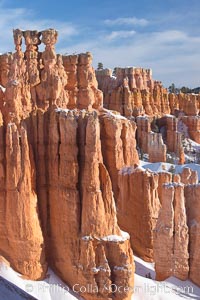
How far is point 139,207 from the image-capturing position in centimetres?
2552

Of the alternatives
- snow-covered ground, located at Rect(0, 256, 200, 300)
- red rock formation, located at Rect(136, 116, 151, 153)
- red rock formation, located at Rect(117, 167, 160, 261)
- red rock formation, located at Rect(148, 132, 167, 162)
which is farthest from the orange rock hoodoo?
red rock formation, located at Rect(136, 116, 151, 153)

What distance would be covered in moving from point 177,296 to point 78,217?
5424 mm

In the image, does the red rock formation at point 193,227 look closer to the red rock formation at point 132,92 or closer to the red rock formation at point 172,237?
the red rock formation at point 172,237

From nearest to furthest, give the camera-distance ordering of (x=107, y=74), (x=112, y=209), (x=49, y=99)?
1. (x=112, y=209)
2. (x=49, y=99)
3. (x=107, y=74)

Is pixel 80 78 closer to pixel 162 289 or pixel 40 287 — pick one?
pixel 162 289

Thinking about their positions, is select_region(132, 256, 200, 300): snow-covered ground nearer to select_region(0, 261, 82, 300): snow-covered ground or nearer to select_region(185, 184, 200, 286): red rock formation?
select_region(185, 184, 200, 286): red rock formation

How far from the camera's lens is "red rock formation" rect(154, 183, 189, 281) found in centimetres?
2205

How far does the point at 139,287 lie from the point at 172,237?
2.78 m

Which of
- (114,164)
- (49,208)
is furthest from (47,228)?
(114,164)

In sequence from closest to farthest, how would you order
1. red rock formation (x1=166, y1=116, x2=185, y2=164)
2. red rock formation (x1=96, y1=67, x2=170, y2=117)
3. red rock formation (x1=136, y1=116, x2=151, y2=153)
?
red rock formation (x1=136, y1=116, x2=151, y2=153) < red rock formation (x1=166, y1=116, x2=185, y2=164) < red rock formation (x1=96, y1=67, x2=170, y2=117)

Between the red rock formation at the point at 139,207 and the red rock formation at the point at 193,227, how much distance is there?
9.51 feet

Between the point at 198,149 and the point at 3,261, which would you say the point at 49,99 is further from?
the point at 198,149

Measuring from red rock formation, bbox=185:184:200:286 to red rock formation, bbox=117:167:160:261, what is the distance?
2.90 metres

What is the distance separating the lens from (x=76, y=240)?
20.1m
